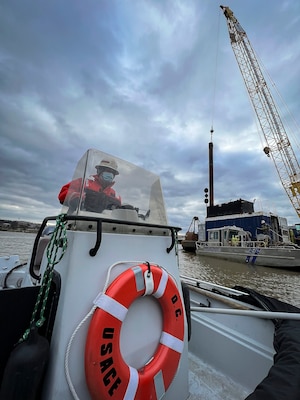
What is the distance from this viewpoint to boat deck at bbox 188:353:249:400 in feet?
4.04

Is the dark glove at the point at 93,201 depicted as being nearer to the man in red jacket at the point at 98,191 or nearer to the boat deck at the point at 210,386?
the man in red jacket at the point at 98,191

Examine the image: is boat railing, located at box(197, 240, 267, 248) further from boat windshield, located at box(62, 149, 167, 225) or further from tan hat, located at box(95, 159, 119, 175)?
tan hat, located at box(95, 159, 119, 175)

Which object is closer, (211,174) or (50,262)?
(50,262)

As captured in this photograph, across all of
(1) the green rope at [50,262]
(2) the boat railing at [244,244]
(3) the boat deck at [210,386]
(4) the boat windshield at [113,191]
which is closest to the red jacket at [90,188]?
(4) the boat windshield at [113,191]

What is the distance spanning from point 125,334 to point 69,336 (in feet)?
0.83

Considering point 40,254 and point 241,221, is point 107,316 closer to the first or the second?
point 40,254

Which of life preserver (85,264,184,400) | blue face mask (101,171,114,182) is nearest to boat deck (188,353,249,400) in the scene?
life preserver (85,264,184,400)

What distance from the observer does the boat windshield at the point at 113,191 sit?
43.2 inches

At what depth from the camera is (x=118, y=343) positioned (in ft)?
2.64

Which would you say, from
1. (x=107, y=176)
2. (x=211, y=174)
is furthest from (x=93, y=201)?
(x=211, y=174)

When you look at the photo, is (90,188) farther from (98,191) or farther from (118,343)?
(118,343)

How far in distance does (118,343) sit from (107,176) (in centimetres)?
86

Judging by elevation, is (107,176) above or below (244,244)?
below

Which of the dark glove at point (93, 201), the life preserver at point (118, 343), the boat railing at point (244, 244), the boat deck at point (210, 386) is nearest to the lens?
the life preserver at point (118, 343)
